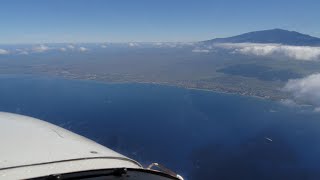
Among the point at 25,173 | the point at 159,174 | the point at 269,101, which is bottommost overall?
the point at 269,101

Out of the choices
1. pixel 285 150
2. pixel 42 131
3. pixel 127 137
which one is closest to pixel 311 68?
pixel 285 150

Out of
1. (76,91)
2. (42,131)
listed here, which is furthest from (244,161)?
(76,91)

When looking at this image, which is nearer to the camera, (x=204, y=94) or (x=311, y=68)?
(x=204, y=94)

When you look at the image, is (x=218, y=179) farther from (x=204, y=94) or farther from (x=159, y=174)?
(x=204, y=94)

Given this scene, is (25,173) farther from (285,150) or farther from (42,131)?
(285,150)

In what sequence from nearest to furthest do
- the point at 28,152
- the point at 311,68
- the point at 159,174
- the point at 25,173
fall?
the point at 25,173, the point at 28,152, the point at 159,174, the point at 311,68

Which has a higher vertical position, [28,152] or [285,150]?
[28,152]

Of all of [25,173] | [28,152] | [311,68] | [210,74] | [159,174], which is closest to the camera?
Result: [25,173]
